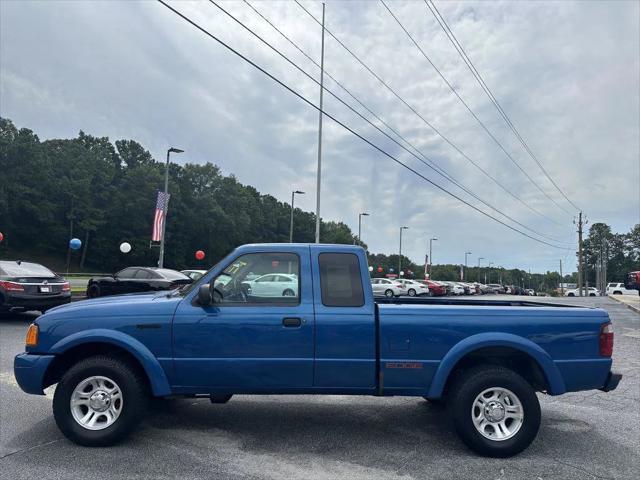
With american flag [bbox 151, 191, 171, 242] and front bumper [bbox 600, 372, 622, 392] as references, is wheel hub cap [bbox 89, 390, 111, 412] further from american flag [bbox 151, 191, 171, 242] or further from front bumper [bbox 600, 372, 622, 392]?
american flag [bbox 151, 191, 171, 242]

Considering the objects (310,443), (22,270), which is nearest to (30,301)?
(22,270)

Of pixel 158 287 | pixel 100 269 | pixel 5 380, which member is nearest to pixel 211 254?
pixel 100 269

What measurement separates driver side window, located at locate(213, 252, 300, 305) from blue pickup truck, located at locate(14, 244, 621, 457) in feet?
0.07

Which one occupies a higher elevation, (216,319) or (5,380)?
(216,319)

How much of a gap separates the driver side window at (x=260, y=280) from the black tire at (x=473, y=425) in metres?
1.66

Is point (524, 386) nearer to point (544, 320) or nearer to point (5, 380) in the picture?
point (544, 320)

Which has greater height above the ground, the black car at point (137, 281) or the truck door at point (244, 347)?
the black car at point (137, 281)

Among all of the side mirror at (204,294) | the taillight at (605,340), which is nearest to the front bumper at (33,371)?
the side mirror at (204,294)

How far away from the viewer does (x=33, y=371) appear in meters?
4.28

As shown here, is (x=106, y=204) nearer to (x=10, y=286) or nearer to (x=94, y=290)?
(x=94, y=290)

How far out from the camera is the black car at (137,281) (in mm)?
14617

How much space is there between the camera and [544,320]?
4.31 metres

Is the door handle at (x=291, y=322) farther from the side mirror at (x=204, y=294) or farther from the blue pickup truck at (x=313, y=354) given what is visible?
the side mirror at (x=204, y=294)

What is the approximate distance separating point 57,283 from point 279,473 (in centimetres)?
1032
